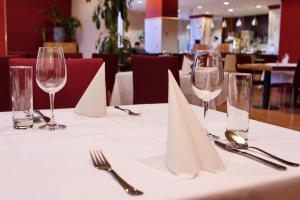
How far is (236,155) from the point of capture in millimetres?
868

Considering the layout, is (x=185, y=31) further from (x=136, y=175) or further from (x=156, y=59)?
(x=136, y=175)

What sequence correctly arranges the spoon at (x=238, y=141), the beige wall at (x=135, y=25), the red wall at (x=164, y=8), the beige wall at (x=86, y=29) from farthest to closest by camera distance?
the beige wall at (x=135, y=25) < the red wall at (x=164, y=8) < the beige wall at (x=86, y=29) < the spoon at (x=238, y=141)

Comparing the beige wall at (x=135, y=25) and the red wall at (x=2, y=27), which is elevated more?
the beige wall at (x=135, y=25)

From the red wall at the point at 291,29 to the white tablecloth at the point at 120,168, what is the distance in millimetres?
9554

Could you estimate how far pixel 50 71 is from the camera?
110cm

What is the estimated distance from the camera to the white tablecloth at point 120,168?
0.64 metres

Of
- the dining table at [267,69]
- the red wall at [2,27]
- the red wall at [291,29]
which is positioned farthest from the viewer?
the red wall at [291,29]

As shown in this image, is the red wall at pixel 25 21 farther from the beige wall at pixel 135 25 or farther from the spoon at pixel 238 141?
the spoon at pixel 238 141

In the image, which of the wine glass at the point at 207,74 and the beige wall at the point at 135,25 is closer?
the wine glass at the point at 207,74

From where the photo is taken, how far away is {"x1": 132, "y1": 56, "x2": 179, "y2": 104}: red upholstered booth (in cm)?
307

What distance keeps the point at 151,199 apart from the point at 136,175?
12 centimetres

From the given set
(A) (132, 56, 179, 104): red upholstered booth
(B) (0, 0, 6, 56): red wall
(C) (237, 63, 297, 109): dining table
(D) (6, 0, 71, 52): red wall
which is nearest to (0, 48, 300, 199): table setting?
(A) (132, 56, 179, 104): red upholstered booth

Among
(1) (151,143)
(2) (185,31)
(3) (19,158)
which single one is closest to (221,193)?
(1) (151,143)

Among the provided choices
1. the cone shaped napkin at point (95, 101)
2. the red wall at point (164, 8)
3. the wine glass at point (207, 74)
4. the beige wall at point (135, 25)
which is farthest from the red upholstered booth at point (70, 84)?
the beige wall at point (135, 25)
